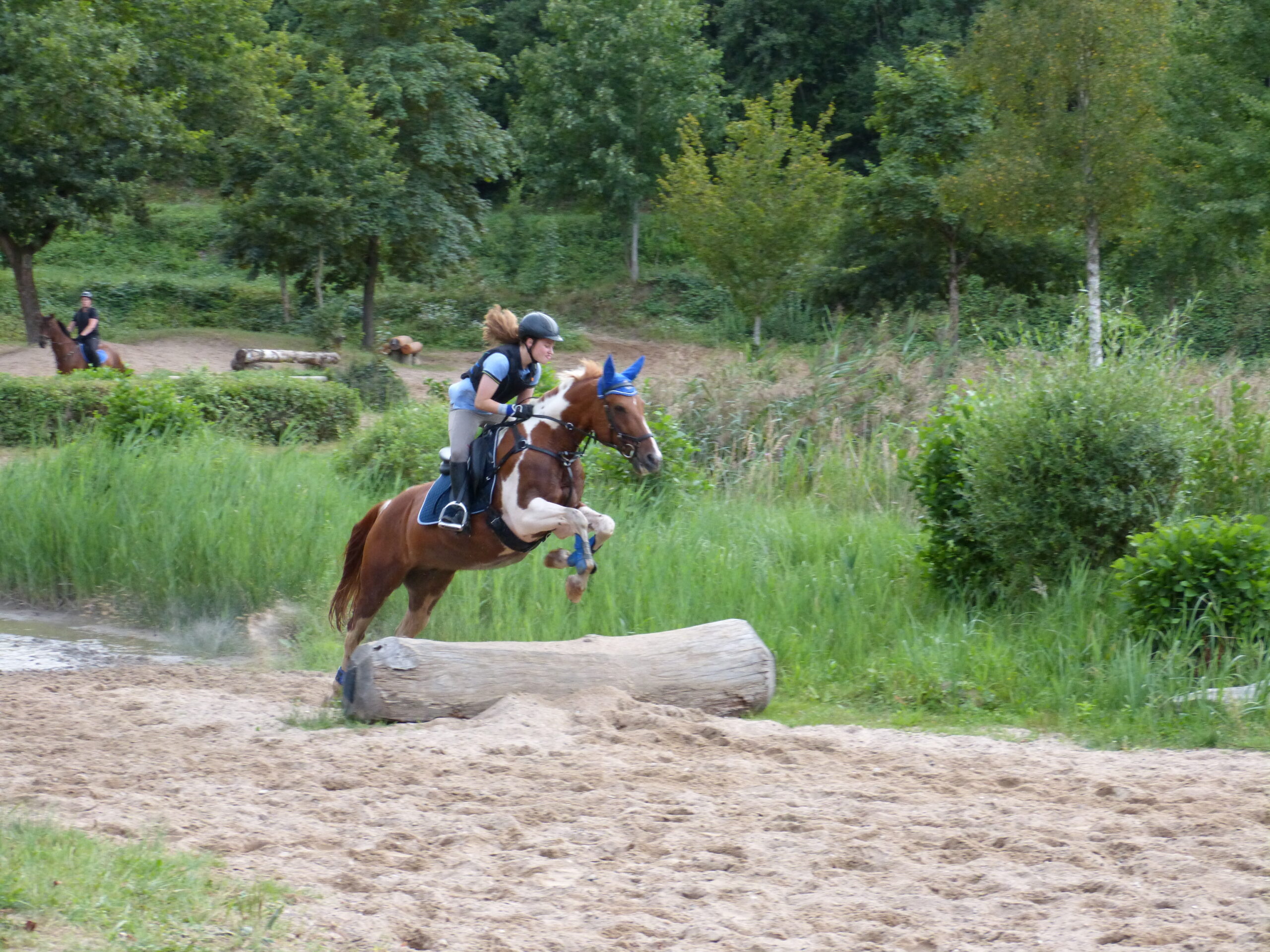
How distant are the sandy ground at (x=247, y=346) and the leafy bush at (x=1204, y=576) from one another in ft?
58.4

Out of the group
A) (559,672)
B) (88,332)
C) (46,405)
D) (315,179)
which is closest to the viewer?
(559,672)

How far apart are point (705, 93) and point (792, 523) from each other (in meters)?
38.6

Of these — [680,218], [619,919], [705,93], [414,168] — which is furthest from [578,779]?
[705,93]

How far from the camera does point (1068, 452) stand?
927 centimetres

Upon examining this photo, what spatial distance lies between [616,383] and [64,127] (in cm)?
2901

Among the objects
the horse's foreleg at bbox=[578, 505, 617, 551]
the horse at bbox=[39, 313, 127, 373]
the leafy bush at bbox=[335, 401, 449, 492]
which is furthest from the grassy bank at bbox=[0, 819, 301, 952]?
the horse at bbox=[39, 313, 127, 373]

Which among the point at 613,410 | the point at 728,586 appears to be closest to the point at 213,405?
the point at 728,586

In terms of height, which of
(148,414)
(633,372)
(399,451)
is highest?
(633,372)

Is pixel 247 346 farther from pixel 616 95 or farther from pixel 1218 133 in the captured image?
pixel 1218 133

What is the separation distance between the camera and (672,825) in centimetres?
571

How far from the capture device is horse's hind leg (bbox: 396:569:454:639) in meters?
8.87

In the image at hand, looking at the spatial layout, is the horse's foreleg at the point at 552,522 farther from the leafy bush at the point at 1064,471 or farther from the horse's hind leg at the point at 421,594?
the leafy bush at the point at 1064,471

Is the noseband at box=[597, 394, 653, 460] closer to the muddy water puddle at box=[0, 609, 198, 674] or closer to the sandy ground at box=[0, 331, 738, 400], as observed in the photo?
the muddy water puddle at box=[0, 609, 198, 674]

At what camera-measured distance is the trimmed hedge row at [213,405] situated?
1761cm
